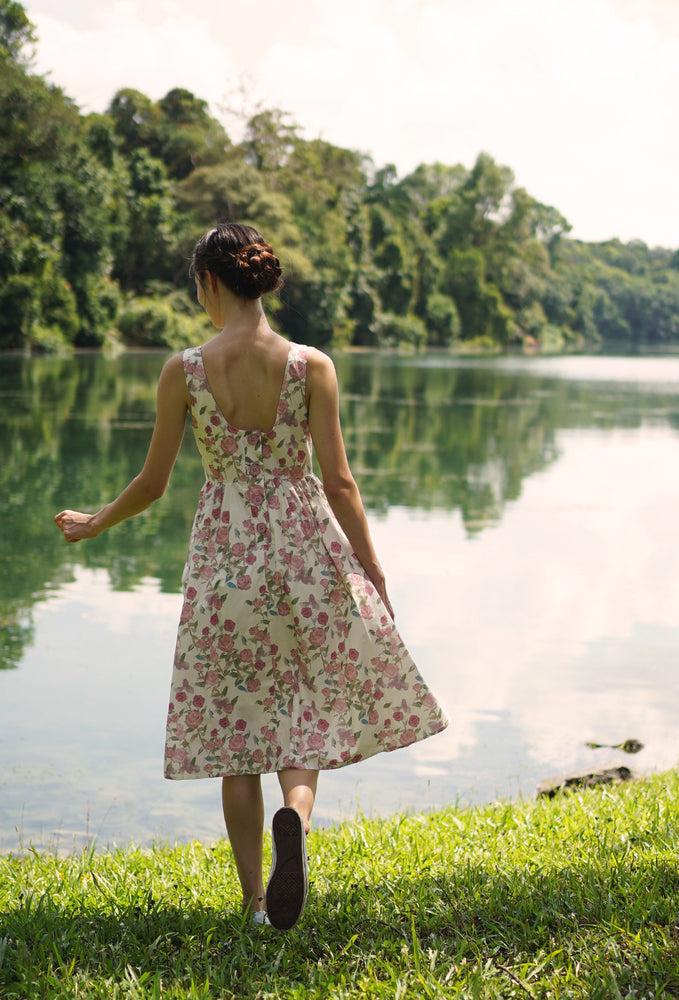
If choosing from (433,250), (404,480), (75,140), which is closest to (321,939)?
(404,480)

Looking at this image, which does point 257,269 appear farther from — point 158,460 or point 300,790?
point 300,790

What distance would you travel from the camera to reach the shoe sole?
2.32 m

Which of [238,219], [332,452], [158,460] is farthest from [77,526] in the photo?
[238,219]

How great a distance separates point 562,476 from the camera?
1411cm

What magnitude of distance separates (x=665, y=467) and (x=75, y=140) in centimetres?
3250

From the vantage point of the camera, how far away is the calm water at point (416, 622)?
4438 mm

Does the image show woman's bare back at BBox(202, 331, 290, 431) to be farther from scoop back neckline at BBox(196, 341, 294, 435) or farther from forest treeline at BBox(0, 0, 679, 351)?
forest treeline at BBox(0, 0, 679, 351)

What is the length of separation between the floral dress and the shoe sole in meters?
0.30

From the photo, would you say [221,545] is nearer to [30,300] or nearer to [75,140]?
[30,300]

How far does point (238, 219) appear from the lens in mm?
50531

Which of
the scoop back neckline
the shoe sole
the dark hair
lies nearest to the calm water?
the shoe sole

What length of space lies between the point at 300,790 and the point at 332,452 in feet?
2.70

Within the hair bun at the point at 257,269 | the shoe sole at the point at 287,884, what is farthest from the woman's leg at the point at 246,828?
the hair bun at the point at 257,269

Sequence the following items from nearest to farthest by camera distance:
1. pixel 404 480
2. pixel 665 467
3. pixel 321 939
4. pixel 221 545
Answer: pixel 321 939, pixel 221 545, pixel 404 480, pixel 665 467
